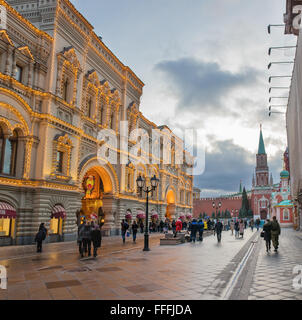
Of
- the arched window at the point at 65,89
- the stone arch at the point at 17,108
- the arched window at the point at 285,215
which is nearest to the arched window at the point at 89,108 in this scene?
the arched window at the point at 65,89

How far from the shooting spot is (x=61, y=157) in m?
23.2

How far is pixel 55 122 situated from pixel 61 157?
9.27ft

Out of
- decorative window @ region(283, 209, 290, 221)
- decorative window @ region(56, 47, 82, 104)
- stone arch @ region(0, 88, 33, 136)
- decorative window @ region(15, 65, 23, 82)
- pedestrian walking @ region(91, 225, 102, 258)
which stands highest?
decorative window @ region(56, 47, 82, 104)

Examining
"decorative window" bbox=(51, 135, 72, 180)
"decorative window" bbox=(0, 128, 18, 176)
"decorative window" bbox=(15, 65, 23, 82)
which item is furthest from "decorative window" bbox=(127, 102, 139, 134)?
"decorative window" bbox=(0, 128, 18, 176)

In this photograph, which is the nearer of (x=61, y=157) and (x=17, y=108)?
(x=17, y=108)

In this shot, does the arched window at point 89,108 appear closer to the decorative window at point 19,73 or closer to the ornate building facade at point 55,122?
the ornate building facade at point 55,122

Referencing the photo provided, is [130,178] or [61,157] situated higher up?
[61,157]

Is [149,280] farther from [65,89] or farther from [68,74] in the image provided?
[68,74]

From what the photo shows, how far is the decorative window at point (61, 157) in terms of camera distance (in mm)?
21766

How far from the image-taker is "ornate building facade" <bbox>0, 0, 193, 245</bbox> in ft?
62.2

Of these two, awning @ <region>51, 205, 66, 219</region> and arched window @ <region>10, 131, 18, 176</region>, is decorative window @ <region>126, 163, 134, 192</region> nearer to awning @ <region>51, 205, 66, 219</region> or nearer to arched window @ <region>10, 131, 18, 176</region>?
awning @ <region>51, 205, 66, 219</region>

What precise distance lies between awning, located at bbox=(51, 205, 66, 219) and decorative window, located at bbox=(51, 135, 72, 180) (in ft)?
7.06

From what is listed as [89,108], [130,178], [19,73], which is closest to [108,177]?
[130,178]
